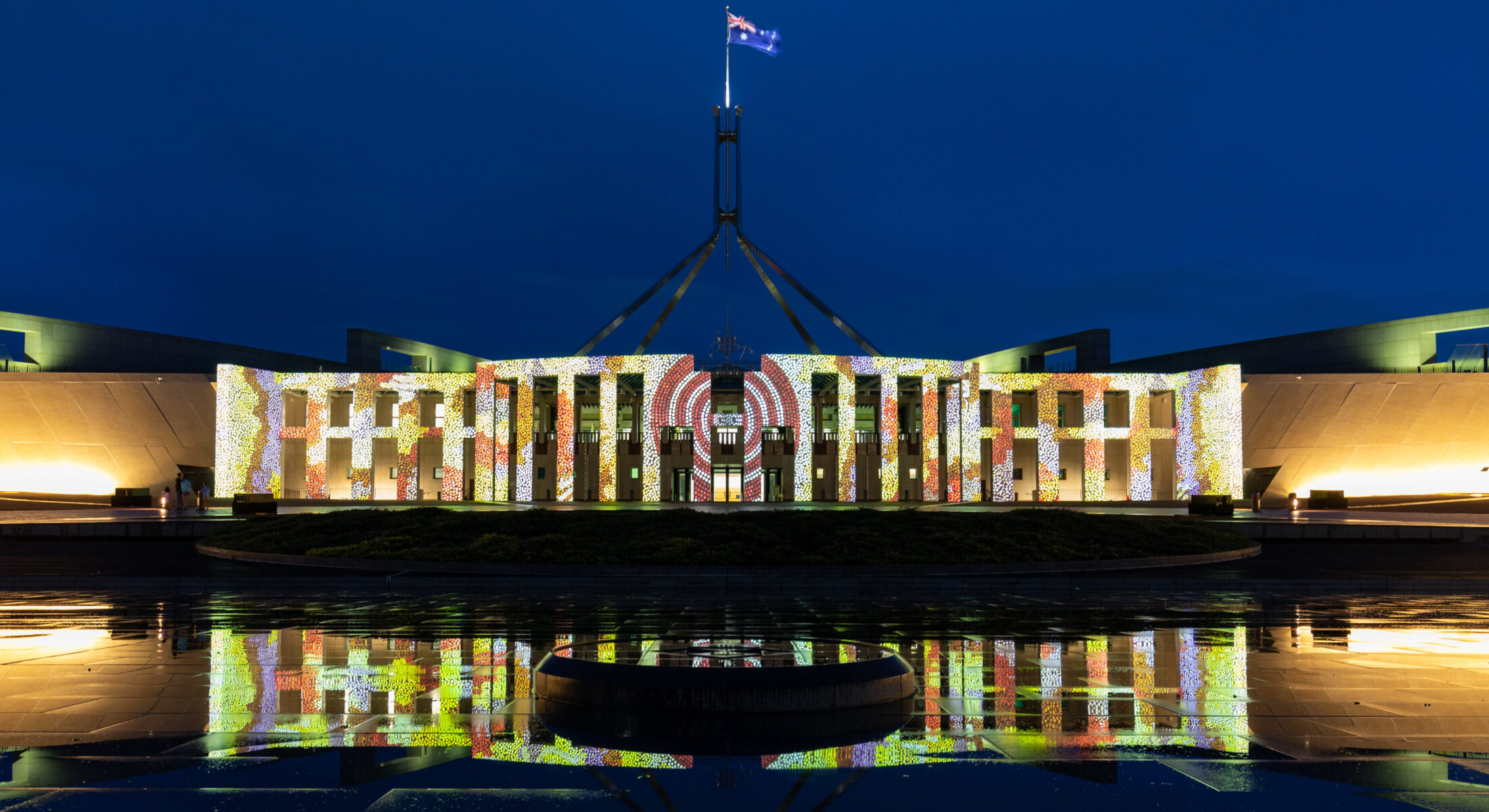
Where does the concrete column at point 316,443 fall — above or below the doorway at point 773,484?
above

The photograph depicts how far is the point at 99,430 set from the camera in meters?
46.1

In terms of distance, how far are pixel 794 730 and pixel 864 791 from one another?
1372 millimetres

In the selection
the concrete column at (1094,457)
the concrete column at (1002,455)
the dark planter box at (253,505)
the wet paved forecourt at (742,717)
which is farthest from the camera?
the concrete column at (1094,457)

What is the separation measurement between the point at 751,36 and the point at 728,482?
75.4ft

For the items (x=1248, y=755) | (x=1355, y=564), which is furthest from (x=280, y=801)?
(x=1355, y=564)

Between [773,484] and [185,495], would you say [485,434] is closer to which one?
[185,495]

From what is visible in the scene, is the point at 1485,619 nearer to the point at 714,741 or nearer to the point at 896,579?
the point at 896,579

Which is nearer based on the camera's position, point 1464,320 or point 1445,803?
point 1445,803

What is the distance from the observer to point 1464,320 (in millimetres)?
44844

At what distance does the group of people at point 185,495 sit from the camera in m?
38.2

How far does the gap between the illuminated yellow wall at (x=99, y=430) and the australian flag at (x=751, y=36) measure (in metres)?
30.5

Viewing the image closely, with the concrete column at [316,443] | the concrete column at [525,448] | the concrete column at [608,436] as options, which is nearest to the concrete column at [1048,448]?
the concrete column at [608,436]

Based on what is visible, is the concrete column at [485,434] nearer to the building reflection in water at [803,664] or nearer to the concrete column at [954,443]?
the concrete column at [954,443]

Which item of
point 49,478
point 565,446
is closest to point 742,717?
point 565,446
